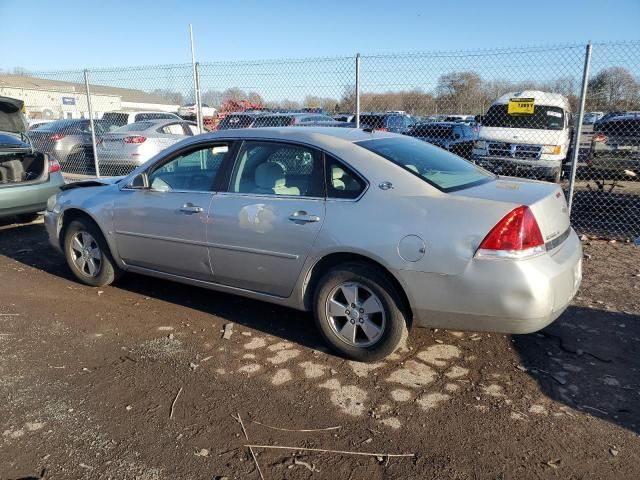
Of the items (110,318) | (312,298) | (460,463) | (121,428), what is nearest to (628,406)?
(460,463)

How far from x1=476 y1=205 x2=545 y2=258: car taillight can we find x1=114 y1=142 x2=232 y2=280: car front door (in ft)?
7.04

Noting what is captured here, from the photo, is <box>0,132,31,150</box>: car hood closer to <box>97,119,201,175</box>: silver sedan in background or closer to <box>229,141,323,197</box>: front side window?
<box>97,119,201,175</box>: silver sedan in background

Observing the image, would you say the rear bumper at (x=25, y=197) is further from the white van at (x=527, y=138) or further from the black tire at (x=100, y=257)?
the white van at (x=527, y=138)

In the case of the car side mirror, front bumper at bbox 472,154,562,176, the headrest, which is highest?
the headrest

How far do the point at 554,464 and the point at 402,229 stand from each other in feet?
4.87

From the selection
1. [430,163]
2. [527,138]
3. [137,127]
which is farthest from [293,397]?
[137,127]

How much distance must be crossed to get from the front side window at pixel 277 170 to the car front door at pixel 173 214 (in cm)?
22

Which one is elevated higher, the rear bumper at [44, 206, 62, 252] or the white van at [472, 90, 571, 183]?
the white van at [472, 90, 571, 183]

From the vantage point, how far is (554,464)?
8.19 feet

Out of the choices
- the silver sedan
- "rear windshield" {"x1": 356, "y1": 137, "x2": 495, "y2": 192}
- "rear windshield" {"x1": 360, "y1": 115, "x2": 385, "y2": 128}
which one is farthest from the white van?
the silver sedan

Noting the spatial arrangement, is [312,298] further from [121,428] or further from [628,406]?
[628,406]

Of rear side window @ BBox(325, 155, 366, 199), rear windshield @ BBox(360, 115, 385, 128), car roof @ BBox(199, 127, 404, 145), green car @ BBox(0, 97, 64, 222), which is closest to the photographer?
rear side window @ BBox(325, 155, 366, 199)

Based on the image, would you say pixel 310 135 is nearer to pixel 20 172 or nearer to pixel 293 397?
pixel 293 397

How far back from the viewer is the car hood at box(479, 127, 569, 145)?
10.5 m
